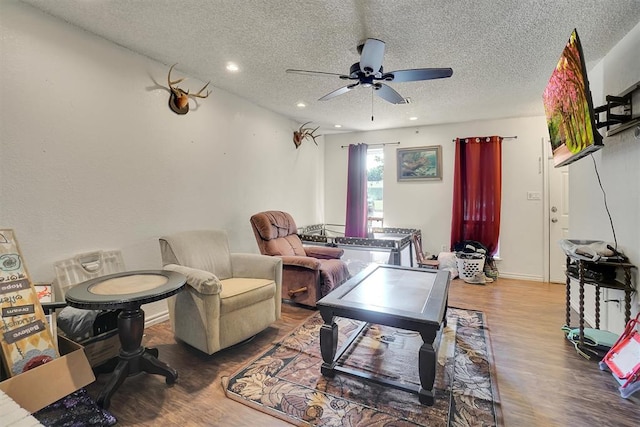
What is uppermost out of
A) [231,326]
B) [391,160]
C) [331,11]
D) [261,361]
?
[331,11]

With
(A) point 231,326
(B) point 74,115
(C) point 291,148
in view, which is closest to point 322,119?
(C) point 291,148

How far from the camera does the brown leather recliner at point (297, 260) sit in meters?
3.07

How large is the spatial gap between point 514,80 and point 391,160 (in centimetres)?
236

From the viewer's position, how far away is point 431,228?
195 inches

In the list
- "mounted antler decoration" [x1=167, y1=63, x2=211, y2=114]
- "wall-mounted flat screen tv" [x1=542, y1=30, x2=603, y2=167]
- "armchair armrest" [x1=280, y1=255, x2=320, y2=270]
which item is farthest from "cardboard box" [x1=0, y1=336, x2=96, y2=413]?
"wall-mounted flat screen tv" [x1=542, y1=30, x2=603, y2=167]

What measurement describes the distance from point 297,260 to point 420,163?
3.01 metres

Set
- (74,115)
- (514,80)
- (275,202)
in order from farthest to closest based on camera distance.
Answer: (275,202)
(514,80)
(74,115)

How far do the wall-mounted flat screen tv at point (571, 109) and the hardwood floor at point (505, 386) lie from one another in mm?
1516

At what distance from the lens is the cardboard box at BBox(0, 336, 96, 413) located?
1449 mm

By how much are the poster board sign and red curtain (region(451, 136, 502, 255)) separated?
4.78 metres

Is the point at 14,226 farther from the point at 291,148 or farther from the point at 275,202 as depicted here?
the point at 291,148

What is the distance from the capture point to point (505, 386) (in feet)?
6.11

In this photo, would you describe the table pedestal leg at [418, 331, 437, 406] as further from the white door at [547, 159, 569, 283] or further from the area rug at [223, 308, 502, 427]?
the white door at [547, 159, 569, 283]

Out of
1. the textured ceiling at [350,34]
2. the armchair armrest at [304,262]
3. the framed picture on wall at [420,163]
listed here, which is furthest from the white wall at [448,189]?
the armchair armrest at [304,262]
